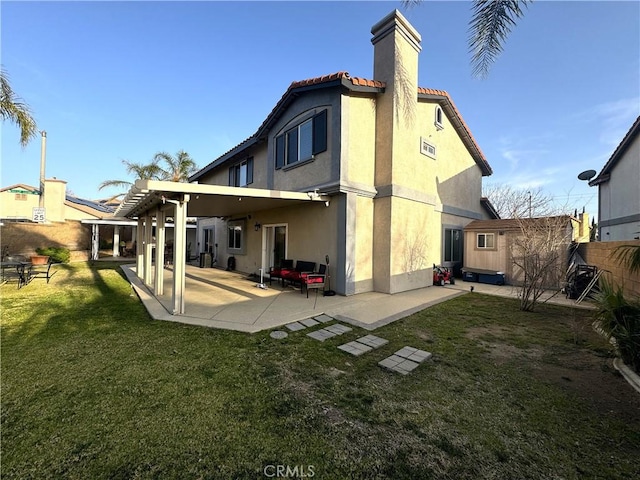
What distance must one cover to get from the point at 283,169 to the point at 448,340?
902cm

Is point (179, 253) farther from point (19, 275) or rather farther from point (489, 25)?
point (19, 275)

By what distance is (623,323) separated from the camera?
4277mm

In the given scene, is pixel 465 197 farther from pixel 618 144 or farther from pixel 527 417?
pixel 527 417

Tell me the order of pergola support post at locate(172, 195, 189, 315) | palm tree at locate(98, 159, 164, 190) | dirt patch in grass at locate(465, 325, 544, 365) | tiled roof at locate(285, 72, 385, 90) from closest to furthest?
dirt patch in grass at locate(465, 325, 544, 365)
pergola support post at locate(172, 195, 189, 315)
tiled roof at locate(285, 72, 385, 90)
palm tree at locate(98, 159, 164, 190)

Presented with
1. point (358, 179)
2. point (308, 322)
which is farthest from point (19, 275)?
point (358, 179)

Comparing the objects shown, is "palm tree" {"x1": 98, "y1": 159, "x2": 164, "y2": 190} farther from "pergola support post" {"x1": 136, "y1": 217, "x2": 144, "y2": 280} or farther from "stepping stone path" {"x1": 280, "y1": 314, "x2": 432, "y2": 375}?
"stepping stone path" {"x1": 280, "y1": 314, "x2": 432, "y2": 375}

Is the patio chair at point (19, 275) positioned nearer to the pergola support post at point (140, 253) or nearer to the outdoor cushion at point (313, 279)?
the pergola support post at point (140, 253)

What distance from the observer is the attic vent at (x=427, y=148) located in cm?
1162

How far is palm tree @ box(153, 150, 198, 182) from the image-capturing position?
73.9ft

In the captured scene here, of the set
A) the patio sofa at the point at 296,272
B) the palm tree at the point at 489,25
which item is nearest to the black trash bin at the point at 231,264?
the patio sofa at the point at 296,272

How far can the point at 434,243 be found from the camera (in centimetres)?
1257

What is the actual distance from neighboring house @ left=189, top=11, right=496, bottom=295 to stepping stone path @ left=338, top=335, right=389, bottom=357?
→ 3.54 meters

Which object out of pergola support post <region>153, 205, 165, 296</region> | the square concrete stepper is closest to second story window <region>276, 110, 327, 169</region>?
pergola support post <region>153, 205, 165, 296</region>

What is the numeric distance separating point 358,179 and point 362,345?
5.93 meters
